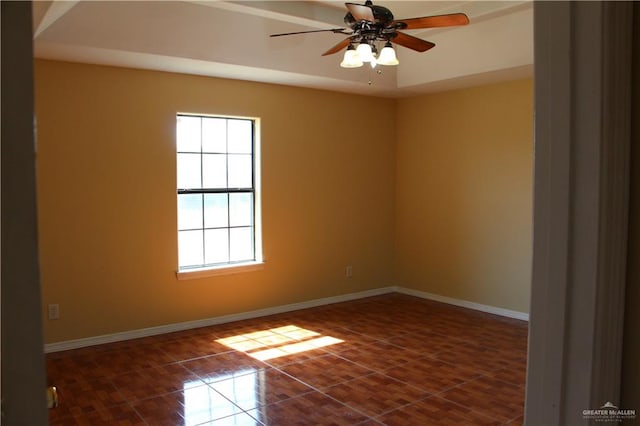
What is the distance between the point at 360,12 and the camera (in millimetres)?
3148

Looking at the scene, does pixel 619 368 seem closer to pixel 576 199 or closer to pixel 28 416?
pixel 576 199

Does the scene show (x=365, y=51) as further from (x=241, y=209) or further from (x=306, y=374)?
(x=241, y=209)

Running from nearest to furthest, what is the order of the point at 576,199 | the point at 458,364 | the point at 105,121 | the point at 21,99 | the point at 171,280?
the point at 21,99, the point at 576,199, the point at 458,364, the point at 105,121, the point at 171,280

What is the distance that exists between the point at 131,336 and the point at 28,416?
4.51m

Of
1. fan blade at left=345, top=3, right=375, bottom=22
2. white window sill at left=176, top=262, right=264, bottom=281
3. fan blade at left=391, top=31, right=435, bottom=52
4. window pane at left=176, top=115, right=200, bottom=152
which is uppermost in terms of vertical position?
fan blade at left=345, top=3, right=375, bottom=22

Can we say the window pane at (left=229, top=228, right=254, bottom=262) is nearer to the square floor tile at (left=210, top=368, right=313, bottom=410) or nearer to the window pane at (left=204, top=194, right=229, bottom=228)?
the window pane at (left=204, top=194, right=229, bottom=228)

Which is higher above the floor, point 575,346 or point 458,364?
point 575,346

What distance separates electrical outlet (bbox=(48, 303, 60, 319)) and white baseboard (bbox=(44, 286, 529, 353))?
0.74 feet

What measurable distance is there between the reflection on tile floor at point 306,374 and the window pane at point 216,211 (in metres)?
1.03

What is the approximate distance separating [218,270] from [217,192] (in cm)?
78

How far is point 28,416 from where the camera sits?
24.2 inches

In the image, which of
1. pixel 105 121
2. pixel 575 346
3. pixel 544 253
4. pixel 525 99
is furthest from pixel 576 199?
pixel 525 99

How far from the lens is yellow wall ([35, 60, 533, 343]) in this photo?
14.8 feet

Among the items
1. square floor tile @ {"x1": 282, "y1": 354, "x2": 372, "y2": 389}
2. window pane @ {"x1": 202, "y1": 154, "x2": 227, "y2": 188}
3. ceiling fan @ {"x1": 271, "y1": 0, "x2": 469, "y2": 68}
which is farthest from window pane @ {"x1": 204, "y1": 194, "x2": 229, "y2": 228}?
ceiling fan @ {"x1": 271, "y1": 0, "x2": 469, "y2": 68}
